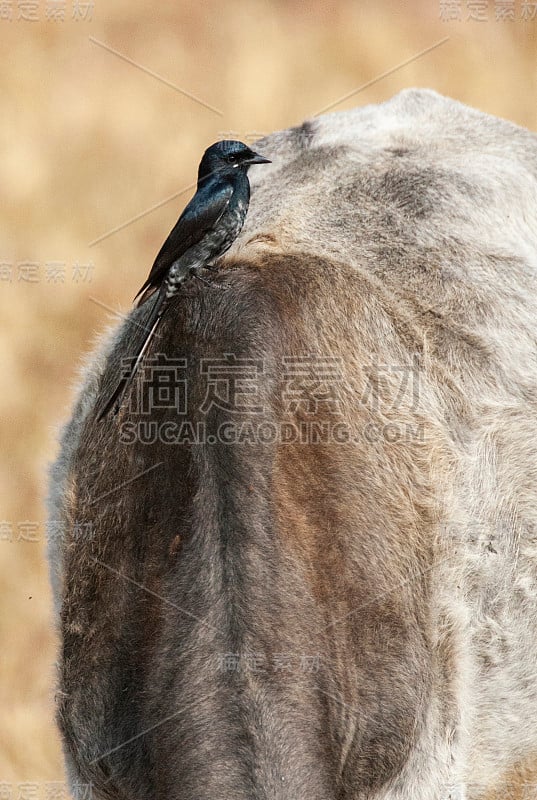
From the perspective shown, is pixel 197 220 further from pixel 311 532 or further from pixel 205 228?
pixel 311 532

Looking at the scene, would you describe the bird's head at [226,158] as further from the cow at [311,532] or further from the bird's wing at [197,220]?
the cow at [311,532]

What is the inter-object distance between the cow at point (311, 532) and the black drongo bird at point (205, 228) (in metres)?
0.07

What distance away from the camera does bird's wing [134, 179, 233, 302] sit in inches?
76.2

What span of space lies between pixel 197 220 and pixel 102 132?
16.7 feet

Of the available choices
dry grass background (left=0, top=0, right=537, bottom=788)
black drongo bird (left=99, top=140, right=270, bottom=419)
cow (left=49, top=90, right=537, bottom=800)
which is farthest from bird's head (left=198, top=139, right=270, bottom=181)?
dry grass background (left=0, top=0, right=537, bottom=788)

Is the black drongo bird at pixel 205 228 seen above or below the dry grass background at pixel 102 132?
below

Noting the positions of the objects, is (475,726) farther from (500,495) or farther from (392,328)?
(392,328)

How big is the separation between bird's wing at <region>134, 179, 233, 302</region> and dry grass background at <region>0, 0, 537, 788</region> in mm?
3710

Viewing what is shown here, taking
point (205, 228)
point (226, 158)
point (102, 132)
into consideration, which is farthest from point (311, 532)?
point (102, 132)

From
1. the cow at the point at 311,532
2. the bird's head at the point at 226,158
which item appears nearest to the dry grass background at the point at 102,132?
the cow at the point at 311,532

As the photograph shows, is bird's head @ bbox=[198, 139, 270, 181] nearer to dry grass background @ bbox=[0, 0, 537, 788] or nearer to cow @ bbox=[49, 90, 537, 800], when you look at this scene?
cow @ bbox=[49, 90, 537, 800]

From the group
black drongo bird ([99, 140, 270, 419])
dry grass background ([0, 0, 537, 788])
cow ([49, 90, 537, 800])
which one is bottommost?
cow ([49, 90, 537, 800])

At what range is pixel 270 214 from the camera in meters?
2.47

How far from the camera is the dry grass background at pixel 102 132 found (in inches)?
229
